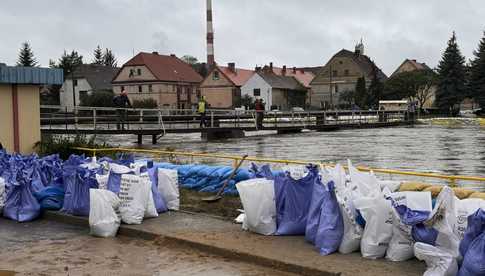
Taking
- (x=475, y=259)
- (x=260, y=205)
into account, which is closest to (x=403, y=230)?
(x=475, y=259)

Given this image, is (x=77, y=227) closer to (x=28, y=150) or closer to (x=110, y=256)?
(x=110, y=256)

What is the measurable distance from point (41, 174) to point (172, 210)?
2.29 m

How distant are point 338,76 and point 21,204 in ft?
310

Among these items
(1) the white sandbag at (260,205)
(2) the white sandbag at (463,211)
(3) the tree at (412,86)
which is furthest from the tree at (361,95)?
(2) the white sandbag at (463,211)

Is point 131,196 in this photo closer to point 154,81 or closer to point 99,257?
point 99,257

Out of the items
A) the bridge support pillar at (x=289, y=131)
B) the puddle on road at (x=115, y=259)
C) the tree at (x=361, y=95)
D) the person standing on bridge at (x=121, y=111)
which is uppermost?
the tree at (x=361, y=95)

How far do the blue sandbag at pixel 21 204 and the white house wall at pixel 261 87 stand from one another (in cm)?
8430

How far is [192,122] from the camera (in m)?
30.5

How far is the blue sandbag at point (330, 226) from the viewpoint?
253 inches

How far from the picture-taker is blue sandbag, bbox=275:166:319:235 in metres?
7.15

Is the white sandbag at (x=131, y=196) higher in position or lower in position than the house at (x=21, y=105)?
lower

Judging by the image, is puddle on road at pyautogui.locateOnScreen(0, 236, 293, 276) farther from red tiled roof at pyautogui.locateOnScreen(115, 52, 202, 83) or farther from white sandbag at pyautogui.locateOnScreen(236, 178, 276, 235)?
red tiled roof at pyautogui.locateOnScreen(115, 52, 202, 83)

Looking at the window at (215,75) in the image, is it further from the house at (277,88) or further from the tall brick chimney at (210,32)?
the tall brick chimney at (210,32)

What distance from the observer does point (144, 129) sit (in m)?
26.2
